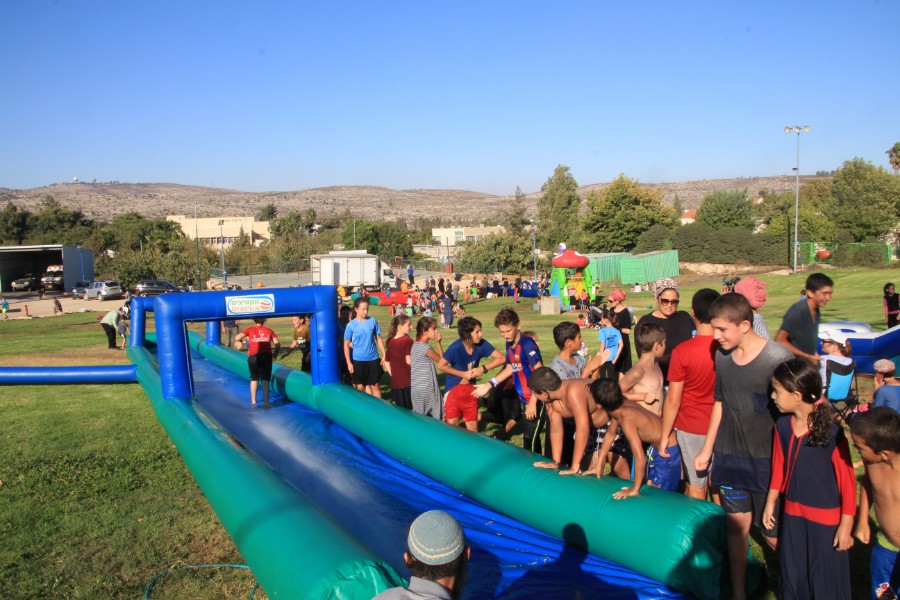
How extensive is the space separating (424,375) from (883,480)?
436cm

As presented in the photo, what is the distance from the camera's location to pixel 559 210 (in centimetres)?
6347

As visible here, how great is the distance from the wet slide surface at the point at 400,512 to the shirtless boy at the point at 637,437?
420 millimetres

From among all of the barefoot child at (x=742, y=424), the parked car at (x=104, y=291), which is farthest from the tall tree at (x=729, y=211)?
the barefoot child at (x=742, y=424)

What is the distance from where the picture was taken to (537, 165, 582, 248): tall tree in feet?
206

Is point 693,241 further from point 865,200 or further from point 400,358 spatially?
point 400,358

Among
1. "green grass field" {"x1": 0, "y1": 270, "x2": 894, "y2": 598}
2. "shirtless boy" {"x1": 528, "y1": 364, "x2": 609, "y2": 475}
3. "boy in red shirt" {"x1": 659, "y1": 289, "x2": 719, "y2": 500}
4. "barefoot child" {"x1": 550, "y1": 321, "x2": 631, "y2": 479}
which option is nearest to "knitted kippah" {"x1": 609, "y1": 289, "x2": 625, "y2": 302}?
"barefoot child" {"x1": 550, "y1": 321, "x2": 631, "y2": 479}

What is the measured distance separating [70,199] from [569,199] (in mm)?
121002

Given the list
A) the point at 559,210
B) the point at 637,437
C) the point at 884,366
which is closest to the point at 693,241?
the point at 559,210

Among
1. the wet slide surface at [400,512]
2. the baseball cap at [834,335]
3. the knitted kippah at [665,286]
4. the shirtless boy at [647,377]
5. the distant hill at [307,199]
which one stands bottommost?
the wet slide surface at [400,512]

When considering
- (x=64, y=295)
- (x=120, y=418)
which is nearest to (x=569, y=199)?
Answer: (x=64, y=295)

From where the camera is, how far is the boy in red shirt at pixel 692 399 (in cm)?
411

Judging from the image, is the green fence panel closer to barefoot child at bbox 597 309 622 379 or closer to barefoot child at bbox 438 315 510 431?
barefoot child at bbox 597 309 622 379

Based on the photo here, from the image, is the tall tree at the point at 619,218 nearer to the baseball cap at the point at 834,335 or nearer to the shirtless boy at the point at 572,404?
the baseball cap at the point at 834,335

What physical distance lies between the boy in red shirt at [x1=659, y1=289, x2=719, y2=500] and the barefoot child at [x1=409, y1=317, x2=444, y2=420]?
2.93 m
